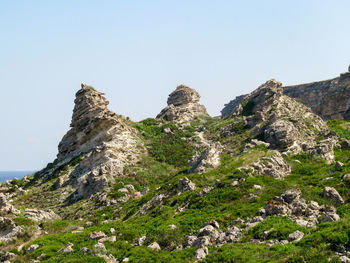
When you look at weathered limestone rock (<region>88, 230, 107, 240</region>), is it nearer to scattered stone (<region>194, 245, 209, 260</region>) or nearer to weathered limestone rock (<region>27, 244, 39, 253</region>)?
weathered limestone rock (<region>27, 244, 39, 253</region>)

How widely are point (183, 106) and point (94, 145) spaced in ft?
136

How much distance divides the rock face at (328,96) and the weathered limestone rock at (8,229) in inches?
2970

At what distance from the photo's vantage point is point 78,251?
2261 centimetres

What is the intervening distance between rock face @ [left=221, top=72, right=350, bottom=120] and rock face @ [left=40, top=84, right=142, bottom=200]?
46.6 meters

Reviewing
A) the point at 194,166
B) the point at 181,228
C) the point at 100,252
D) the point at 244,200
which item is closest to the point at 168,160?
the point at 194,166

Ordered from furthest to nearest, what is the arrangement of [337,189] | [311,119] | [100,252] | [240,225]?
[311,119] → [337,189] → [240,225] → [100,252]

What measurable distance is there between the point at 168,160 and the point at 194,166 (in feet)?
45.2

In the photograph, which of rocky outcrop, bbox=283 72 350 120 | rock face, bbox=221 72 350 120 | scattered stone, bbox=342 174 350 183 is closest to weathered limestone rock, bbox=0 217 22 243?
scattered stone, bbox=342 174 350 183

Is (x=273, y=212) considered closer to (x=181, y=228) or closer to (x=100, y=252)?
(x=181, y=228)

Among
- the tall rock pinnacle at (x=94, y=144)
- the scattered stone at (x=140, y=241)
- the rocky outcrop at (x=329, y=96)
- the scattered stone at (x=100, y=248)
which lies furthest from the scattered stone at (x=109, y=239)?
the rocky outcrop at (x=329, y=96)

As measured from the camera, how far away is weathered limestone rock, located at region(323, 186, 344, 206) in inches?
1057

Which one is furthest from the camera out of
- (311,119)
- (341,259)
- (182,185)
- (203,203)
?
(311,119)

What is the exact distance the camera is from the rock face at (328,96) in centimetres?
9576

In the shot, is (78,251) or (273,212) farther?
(273,212)
